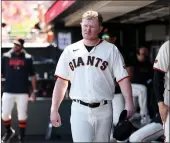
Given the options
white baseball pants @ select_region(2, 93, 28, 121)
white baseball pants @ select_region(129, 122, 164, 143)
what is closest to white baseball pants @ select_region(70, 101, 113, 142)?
white baseball pants @ select_region(129, 122, 164, 143)

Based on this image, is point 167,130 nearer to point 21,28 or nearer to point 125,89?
Result: point 125,89

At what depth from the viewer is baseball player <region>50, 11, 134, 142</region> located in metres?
4.76

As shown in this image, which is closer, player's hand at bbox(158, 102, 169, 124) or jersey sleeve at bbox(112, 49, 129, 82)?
jersey sleeve at bbox(112, 49, 129, 82)

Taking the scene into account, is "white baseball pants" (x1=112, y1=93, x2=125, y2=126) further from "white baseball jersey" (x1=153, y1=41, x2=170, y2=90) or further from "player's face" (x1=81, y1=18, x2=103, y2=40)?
"player's face" (x1=81, y1=18, x2=103, y2=40)

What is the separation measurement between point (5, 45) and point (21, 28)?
1725 millimetres

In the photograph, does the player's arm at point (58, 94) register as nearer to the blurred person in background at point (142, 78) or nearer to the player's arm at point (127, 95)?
the player's arm at point (127, 95)

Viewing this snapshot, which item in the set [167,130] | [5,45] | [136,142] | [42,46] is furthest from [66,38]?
[167,130]

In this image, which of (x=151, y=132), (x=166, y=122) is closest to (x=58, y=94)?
(x=166, y=122)

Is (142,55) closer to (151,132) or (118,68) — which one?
(151,132)

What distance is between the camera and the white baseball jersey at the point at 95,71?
4766mm

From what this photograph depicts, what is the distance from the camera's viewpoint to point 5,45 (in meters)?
14.6

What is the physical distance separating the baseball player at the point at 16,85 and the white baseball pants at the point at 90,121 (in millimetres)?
4348

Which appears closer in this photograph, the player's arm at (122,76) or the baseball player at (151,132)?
the player's arm at (122,76)

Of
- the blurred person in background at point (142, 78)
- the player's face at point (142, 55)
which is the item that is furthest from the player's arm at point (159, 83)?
the player's face at point (142, 55)
